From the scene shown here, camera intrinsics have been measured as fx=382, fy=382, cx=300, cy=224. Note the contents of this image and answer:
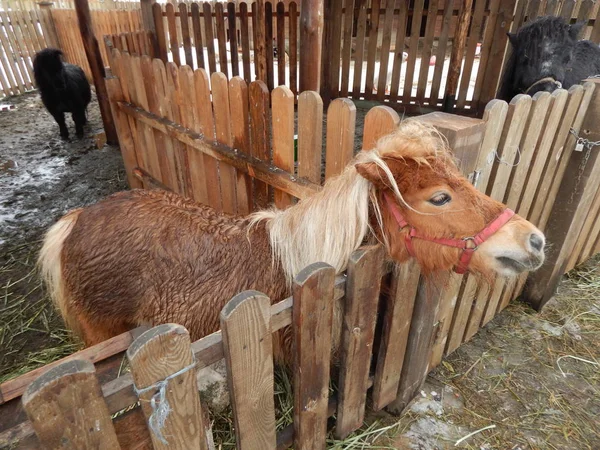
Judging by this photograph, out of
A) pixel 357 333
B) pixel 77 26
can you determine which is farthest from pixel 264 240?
pixel 77 26

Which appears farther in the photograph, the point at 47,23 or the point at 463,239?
the point at 47,23

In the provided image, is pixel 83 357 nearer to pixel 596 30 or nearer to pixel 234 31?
pixel 234 31

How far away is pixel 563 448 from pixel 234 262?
239cm

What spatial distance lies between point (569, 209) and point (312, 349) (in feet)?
8.88

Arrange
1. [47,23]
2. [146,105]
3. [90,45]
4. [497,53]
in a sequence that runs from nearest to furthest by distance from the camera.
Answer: [146,105] → [90,45] → [497,53] → [47,23]

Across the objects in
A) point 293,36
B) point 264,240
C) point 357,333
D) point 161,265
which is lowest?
Result: point 357,333

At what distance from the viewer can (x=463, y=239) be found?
1.72 m

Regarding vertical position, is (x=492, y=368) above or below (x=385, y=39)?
below

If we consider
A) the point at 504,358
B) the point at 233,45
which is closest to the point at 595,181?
the point at 504,358

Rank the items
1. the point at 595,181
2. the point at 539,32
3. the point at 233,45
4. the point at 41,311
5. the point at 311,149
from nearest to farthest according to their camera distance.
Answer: the point at 311,149 → the point at 595,181 → the point at 41,311 → the point at 539,32 → the point at 233,45

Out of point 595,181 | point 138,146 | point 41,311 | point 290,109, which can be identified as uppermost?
point 290,109

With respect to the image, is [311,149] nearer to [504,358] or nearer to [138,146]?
[504,358]

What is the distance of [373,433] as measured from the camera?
2.42m

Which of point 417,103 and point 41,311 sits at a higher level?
point 417,103
